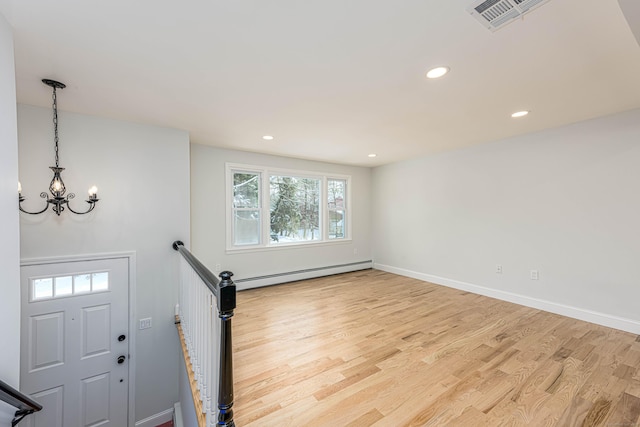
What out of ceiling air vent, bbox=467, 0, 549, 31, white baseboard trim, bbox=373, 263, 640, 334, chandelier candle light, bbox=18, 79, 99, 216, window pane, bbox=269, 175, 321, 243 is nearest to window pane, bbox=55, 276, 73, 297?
chandelier candle light, bbox=18, 79, 99, 216

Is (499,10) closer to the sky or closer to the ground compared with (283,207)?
closer to the sky

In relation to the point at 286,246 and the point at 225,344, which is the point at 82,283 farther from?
the point at 286,246

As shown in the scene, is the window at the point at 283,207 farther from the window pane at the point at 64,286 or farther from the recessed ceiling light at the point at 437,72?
the recessed ceiling light at the point at 437,72

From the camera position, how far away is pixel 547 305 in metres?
3.57

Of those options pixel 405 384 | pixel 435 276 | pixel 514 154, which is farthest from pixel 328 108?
pixel 435 276

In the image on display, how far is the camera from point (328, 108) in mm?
2748

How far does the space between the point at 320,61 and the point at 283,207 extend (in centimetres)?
347

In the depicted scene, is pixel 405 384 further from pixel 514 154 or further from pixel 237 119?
pixel 514 154

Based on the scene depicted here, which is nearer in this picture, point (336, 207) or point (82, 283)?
point (82, 283)

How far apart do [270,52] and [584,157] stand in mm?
4001

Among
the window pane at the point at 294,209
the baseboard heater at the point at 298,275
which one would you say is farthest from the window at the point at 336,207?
the baseboard heater at the point at 298,275

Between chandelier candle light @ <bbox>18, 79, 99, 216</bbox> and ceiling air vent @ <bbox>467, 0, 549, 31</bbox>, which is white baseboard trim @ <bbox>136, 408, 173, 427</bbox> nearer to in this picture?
chandelier candle light @ <bbox>18, 79, 99, 216</bbox>

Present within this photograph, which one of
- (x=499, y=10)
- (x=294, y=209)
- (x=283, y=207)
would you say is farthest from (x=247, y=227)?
(x=499, y=10)

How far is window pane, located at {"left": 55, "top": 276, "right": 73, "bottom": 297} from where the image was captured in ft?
8.78
